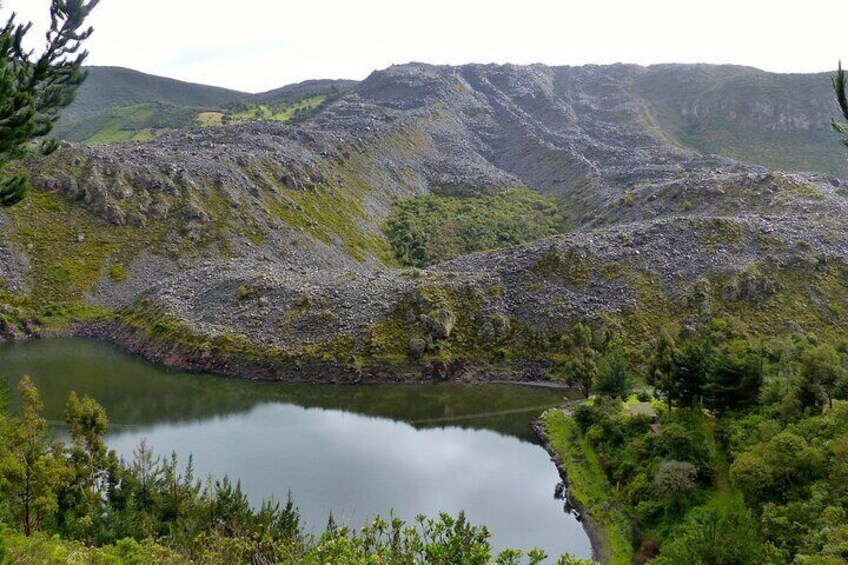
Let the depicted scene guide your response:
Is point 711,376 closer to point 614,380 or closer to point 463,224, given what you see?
point 614,380

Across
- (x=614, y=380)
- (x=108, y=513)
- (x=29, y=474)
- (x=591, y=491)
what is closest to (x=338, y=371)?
(x=614, y=380)

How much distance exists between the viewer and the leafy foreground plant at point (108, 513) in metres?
20.9

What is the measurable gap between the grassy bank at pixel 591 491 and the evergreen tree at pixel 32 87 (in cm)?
3348

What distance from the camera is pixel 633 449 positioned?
40938 millimetres

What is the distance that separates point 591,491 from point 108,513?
97.3ft

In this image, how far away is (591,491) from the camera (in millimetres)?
40812

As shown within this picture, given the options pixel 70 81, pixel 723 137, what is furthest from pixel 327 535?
pixel 723 137

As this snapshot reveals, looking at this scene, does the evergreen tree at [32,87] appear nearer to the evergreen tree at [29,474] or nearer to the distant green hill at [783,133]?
the evergreen tree at [29,474]

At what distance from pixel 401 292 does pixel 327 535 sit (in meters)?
59.1

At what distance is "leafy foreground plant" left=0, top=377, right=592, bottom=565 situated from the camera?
20856 millimetres

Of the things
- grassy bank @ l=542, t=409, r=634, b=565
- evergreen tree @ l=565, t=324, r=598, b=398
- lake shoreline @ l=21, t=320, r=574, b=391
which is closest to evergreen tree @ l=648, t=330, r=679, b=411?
evergreen tree @ l=565, t=324, r=598, b=398

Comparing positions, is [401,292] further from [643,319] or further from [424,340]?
[643,319]

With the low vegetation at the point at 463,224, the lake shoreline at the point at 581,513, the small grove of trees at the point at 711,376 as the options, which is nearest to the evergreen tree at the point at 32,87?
the lake shoreline at the point at 581,513

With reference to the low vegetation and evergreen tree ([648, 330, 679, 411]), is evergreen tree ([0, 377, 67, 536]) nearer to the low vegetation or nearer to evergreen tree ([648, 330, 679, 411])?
evergreen tree ([648, 330, 679, 411])
